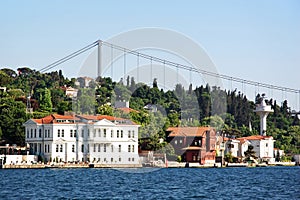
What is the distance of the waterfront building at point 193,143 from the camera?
269ft

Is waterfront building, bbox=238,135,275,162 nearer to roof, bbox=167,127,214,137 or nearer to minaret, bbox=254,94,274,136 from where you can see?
minaret, bbox=254,94,274,136

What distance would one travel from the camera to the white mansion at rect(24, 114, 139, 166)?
71625 mm

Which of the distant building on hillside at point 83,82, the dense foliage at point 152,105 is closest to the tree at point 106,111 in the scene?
the dense foliage at point 152,105

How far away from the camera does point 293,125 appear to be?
132m

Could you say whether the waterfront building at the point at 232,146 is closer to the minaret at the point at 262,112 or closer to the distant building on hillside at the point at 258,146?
the distant building on hillside at the point at 258,146

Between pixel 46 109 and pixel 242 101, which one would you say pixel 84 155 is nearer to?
pixel 46 109

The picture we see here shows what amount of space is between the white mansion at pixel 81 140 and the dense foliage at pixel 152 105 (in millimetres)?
2959

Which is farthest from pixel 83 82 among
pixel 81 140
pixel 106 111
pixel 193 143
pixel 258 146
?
pixel 81 140

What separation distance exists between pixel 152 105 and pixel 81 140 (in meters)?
34.4

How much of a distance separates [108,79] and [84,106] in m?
18.7

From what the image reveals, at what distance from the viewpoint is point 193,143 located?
83.6 m

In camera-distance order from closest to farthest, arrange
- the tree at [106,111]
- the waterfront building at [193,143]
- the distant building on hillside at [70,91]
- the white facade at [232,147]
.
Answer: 1. the waterfront building at [193,143]
2. the tree at [106,111]
3. the white facade at [232,147]
4. the distant building on hillside at [70,91]

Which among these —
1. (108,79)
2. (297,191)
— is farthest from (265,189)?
(108,79)

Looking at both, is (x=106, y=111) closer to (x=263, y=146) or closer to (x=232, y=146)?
(x=232, y=146)
